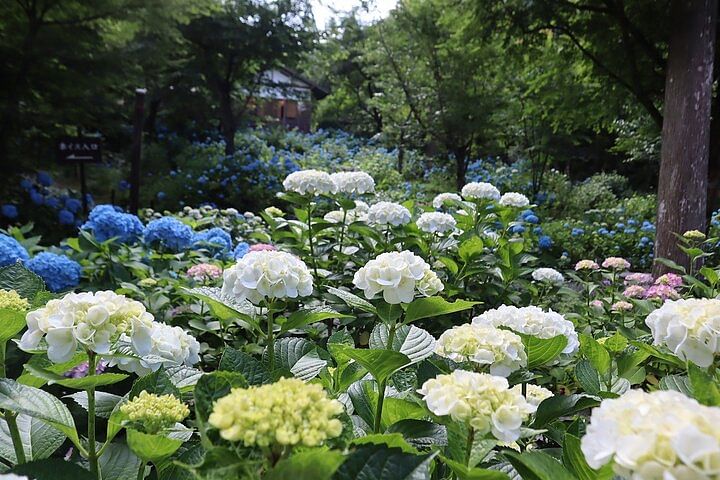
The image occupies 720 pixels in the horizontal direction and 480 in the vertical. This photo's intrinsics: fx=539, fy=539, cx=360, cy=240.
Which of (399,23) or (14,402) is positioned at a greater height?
(399,23)

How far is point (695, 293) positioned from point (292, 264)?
256cm

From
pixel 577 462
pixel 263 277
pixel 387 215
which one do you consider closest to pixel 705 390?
pixel 577 462

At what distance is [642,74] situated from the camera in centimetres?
479

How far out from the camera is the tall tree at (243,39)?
998 cm

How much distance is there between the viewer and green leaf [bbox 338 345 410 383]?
0.84 metres

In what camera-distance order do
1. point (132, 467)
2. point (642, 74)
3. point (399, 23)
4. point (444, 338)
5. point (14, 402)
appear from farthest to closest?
point (399, 23) < point (642, 74) < point (444, 338) < point (132, 467) < point (14, 402)

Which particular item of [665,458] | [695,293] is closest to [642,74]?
[695,293]

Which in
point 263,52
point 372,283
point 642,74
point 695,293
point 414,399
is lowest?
point 695,293

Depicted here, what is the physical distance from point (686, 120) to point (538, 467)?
4.05 metres

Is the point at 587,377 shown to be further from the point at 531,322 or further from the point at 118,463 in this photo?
the point at 118,463

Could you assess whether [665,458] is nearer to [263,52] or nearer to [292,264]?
[292,264]

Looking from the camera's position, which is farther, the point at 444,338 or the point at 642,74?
the point at 642,74

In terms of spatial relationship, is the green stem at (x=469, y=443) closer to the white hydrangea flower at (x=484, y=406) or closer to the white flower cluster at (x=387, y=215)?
the white hydrangea flower at (x=484, y=406)

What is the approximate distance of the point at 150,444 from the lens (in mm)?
699
